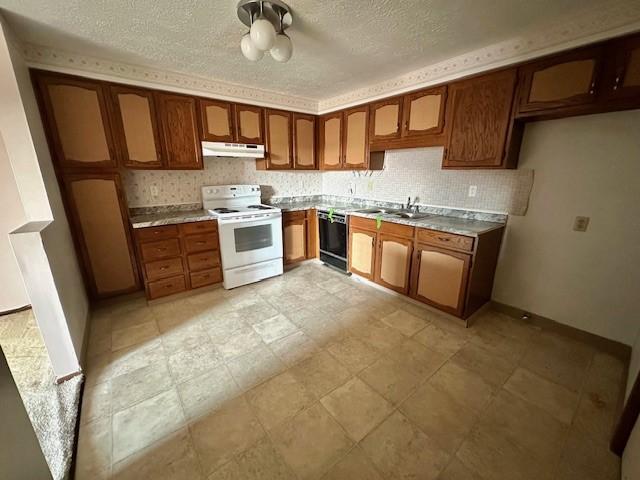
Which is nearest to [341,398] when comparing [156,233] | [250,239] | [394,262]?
[394,262]

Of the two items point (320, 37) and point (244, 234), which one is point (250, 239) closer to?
point (244, 234)

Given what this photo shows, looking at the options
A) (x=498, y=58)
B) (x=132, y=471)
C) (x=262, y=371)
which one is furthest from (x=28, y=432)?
(x=498, y=58)

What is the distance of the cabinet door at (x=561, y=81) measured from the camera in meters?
1.71

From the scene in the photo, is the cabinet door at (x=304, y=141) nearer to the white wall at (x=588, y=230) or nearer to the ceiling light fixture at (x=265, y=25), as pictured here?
the ceiling light fixture at (x=265, y=25)

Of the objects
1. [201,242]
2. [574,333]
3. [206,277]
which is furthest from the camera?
[206,277]

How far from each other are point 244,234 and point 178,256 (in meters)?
0.74

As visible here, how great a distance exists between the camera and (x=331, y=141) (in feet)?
12.1

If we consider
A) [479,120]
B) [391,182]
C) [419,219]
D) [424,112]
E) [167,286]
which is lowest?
[167,286]

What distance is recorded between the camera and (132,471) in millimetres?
1229

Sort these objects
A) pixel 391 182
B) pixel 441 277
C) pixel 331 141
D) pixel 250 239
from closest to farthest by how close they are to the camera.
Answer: pixel 441 277, pixel 250 239, pixel 391 182, pixel 331 141

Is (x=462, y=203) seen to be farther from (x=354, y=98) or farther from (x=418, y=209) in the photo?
(x=354, y=98)

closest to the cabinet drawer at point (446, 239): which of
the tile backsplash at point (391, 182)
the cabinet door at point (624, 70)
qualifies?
the tile backsplash at point (391, 182)

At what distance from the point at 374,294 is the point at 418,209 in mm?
1124

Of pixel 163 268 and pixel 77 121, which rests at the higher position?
pixel 77 121
